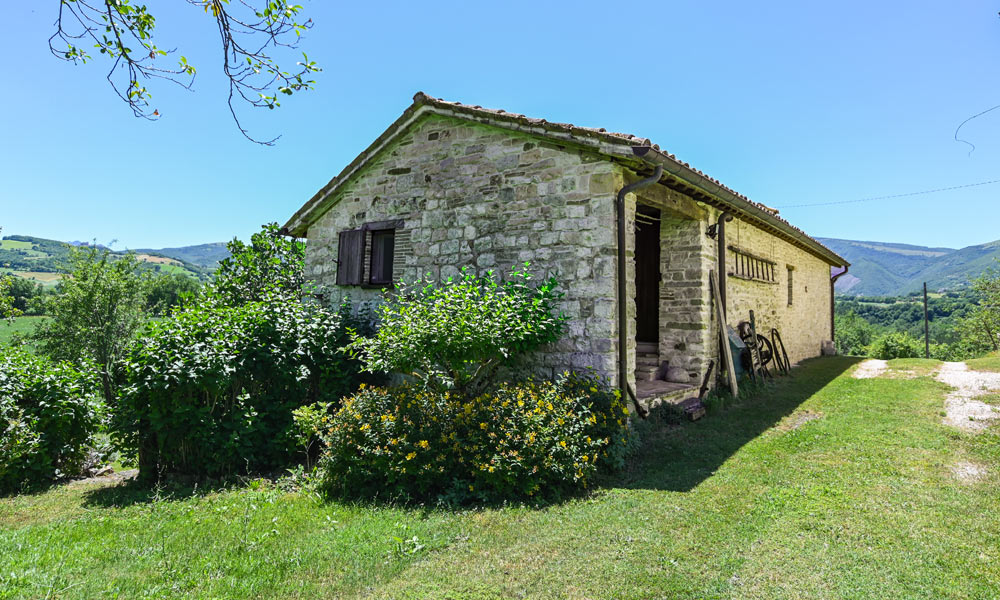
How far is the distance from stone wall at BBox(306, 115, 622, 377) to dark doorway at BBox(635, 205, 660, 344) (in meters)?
3.13

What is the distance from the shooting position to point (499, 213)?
281 inches

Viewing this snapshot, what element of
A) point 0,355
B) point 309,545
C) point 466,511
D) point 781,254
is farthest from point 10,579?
point 781,254

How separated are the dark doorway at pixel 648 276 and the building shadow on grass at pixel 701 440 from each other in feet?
6.31

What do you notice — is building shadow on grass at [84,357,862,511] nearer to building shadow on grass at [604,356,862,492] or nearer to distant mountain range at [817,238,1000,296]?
building shadow on grass at [604,356,862,492]

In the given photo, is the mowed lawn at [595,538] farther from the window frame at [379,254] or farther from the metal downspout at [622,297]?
the window frame at [379,254]

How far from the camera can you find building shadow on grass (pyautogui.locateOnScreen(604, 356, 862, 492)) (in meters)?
5.06

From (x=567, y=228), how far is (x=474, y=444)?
304cm

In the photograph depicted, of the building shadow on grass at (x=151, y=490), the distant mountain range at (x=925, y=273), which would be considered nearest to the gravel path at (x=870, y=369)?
the building shadow on grass at (x=151, y=490)

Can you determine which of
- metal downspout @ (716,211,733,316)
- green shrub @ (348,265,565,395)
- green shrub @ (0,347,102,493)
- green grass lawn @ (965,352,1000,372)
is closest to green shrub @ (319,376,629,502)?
green shrub @ (348,265,565,395)

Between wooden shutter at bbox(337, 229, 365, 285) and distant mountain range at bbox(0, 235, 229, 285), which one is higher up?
distant mountain range at bbox(0, 235, 229, 285)

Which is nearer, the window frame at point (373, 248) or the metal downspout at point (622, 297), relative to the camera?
the metal downspout at point (622, 297)

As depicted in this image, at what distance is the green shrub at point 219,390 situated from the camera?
A: 5805mm

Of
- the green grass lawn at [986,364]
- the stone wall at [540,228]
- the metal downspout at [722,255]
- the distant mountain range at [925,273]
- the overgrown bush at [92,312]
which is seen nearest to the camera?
the stone wall at [540,228]

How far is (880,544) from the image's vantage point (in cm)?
332
